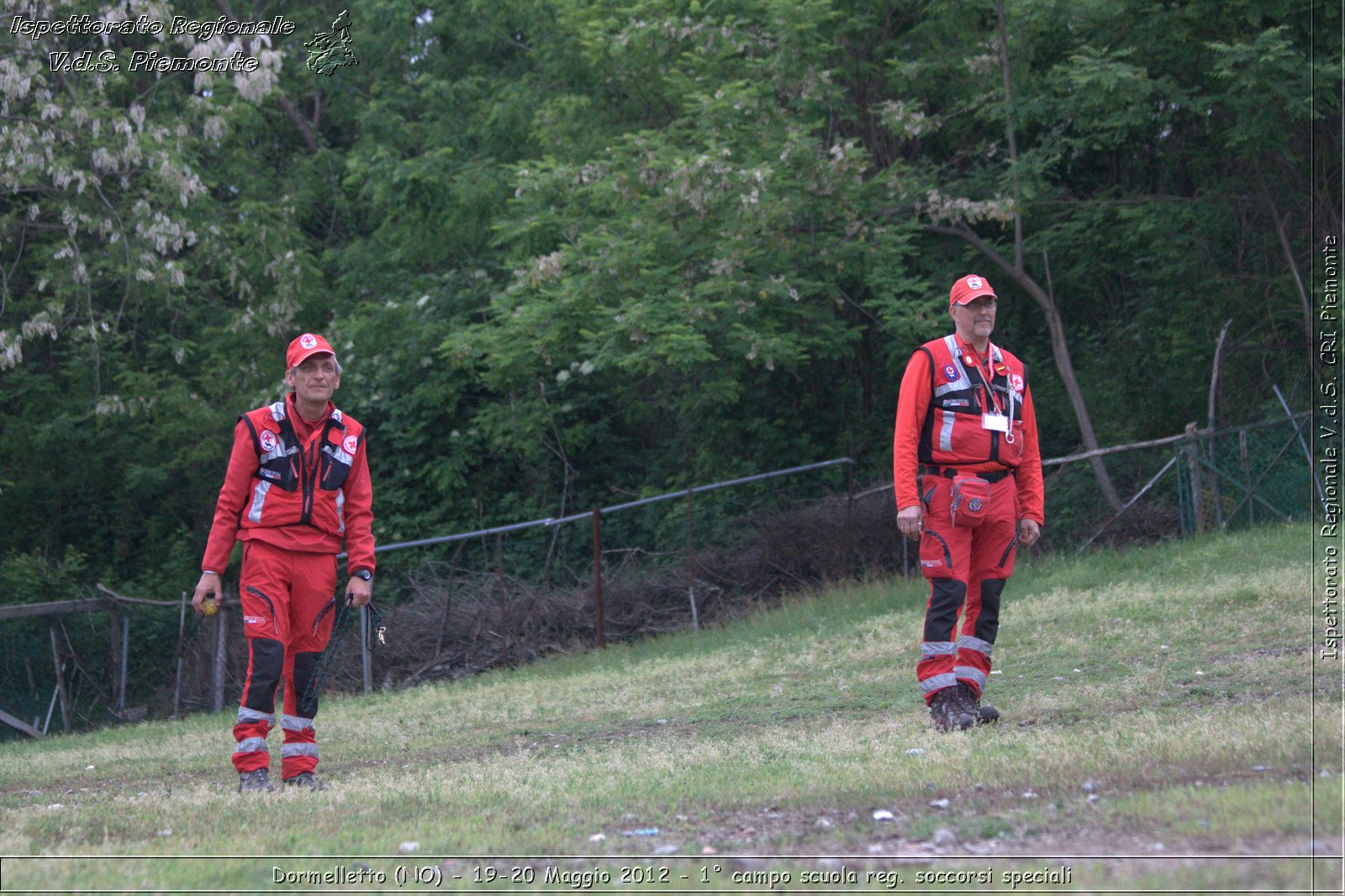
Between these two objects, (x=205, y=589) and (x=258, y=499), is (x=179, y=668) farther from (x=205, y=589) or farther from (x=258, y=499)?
(x=258, y=499)

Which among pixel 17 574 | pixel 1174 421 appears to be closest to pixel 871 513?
pixel 1174 421

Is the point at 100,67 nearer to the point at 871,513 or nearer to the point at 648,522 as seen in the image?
the point at 648,522

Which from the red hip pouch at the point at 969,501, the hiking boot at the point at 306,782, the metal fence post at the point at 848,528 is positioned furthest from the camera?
the metal fence post at the point at 848,528

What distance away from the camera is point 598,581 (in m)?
14.0

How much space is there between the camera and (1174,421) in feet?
56.3

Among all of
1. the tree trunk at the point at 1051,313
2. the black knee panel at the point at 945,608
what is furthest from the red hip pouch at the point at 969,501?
the tree trunk at the point at 1051,313

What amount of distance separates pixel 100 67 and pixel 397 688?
7.36 m

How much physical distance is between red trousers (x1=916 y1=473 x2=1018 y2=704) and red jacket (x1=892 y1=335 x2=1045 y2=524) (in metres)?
0.12

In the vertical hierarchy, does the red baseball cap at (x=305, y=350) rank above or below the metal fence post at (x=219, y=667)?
above

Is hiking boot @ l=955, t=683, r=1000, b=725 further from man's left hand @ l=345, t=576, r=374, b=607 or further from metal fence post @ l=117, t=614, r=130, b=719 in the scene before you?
metal fence post @ l=117, t=614, r=130, b=719

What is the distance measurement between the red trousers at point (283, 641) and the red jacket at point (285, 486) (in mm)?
103

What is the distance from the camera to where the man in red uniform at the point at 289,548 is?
20.2 feet

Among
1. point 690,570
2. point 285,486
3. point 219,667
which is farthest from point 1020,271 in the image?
point 285,486

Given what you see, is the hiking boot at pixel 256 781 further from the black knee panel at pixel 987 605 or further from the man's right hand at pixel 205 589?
the black knee panel at pixel 987 605
